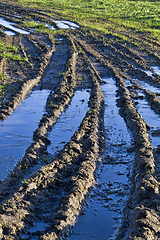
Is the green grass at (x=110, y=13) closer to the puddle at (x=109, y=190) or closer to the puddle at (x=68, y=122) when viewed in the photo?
the puddle at (x=68, y=122)

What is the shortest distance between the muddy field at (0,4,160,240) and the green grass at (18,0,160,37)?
1236cm

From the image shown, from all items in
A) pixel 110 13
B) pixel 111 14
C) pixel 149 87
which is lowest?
pixel 149 87

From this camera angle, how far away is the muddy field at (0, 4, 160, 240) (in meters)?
4.17

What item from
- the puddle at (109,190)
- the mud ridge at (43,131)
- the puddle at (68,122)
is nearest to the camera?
the puddle at (109,190)

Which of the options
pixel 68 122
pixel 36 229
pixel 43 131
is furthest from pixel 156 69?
pixel 36 229

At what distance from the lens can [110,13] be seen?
31672 mm

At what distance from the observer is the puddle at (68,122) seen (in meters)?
6.78

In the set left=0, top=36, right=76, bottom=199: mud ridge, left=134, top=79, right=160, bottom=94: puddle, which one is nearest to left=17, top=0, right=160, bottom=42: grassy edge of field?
left=134, top=79, right=160, bottom=94: puddle

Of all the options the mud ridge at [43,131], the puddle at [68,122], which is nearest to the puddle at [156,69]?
the mud ridge at [43,131]

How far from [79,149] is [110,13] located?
29.1 meters

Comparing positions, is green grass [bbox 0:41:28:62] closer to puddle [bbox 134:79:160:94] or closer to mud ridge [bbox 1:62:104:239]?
puddle [bbox 134:79:160:94]

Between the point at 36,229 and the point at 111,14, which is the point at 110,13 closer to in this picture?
the point at 111,14

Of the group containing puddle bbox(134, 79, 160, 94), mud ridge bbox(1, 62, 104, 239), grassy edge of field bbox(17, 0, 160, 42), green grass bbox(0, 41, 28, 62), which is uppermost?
grassy edge of field bbox(17, 0, 160, 42)

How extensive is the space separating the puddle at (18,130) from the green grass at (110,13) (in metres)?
16.0
